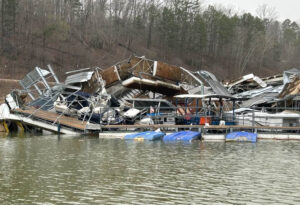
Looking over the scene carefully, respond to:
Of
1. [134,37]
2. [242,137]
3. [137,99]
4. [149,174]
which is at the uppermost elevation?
[134,37]

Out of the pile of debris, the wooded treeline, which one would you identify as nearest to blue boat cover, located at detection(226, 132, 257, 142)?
the pile of debris

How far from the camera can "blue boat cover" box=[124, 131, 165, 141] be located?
29.5 m

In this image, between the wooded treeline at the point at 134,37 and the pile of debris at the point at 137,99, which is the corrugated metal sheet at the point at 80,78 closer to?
the pile of debris at the point at 137,99

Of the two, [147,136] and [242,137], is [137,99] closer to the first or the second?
[147,136]

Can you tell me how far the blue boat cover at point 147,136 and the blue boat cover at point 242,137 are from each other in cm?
455

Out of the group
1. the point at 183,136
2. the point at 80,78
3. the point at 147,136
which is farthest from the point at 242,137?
the point at 80,78

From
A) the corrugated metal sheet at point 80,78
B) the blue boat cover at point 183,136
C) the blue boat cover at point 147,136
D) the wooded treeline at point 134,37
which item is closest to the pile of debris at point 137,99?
the corrugated metal sheet at point 80,78

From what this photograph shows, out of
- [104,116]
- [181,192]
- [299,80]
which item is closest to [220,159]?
[181,192]

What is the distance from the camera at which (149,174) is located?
16.9m

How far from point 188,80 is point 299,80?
1076 centimetres

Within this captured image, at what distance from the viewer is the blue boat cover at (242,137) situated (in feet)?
94.4

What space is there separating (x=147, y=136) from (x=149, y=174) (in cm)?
1284

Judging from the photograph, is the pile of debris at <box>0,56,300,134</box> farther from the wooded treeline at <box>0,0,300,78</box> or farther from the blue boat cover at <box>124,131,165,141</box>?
the wooded treeline at <box>0,0,300,78</box>

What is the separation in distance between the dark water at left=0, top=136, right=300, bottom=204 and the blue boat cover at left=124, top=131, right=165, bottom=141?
9.05 feet
